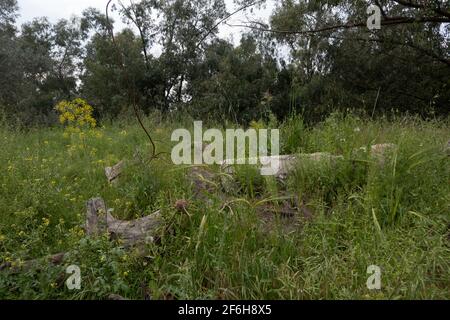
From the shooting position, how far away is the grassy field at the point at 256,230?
198 cm

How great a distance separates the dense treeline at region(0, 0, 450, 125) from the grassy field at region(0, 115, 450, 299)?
22.0 ft

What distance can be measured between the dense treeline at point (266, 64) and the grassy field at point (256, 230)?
22.0 feet

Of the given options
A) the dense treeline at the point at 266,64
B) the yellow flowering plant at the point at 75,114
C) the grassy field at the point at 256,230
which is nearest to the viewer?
the grassy field at the point at 256,230

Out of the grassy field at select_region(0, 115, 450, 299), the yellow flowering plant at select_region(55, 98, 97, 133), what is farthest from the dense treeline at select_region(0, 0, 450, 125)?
the grassy field at select_region(0, 115, 450, 299)

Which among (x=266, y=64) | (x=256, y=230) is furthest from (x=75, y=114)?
(x=266, y=64)

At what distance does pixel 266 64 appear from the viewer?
17.0m

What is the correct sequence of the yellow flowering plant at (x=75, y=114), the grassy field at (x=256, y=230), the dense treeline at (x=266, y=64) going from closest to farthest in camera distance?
the grassy field at (x=256, y=230) < the yellow flowering plant at (x=75, y=114) < the dense treeline at (x=266, y=64)

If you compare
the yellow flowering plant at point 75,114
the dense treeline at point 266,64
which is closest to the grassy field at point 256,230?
the yellow flowering plant at point 75,114

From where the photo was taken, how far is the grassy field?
1.98 metres

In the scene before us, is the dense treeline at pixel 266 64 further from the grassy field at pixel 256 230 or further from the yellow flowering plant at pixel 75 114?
the grassy field at pixel 256 230

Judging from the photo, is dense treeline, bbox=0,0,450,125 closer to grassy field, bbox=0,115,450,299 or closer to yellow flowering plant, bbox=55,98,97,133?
yellow flowering plant, bbox=55,98,97,133

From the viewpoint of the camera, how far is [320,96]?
15305 millimetres

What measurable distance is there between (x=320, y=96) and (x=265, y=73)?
9.86 ft
